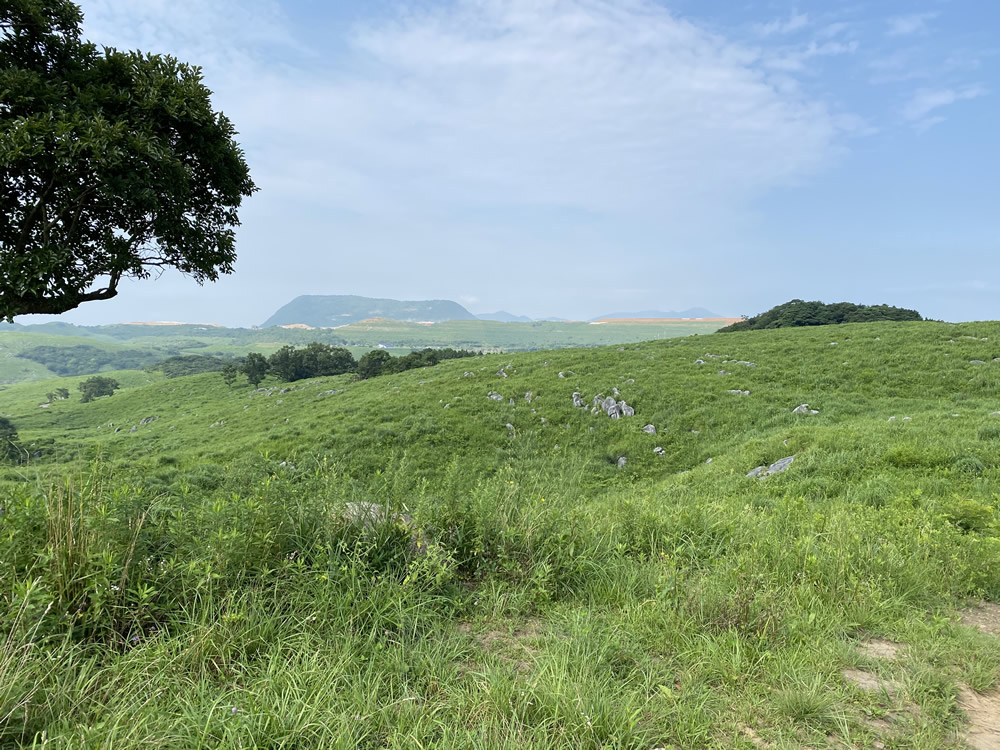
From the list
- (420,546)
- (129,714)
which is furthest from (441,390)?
(129,714)

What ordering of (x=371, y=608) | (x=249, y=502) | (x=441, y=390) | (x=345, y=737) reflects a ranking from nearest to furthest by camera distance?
1. (x=345, y=737)
2. (x=371, y=608)
3. (x=249, y=502)
4. (x=441, y=390)

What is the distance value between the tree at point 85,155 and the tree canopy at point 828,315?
5312 cm

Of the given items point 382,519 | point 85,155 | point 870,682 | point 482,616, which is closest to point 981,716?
point 870,682

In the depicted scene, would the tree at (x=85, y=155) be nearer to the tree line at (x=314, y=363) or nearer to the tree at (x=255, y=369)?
the tree line at (x=314, y=363)

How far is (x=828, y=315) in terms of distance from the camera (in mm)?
49375

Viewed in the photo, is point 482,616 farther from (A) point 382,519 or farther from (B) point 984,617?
(B) point 984,617

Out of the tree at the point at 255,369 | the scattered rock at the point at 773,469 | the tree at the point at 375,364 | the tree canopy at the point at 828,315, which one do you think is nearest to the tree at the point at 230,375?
the tree at the point at 255,369

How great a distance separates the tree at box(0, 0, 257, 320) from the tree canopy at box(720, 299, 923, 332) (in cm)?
5312

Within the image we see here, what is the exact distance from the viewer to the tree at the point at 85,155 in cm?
981

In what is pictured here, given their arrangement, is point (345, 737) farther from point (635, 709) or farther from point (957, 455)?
point (957, 455)

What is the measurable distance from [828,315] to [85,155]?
62355mm

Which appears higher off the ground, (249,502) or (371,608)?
(249,502)

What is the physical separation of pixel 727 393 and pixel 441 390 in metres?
15.7

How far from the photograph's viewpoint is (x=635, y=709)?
302 cm
